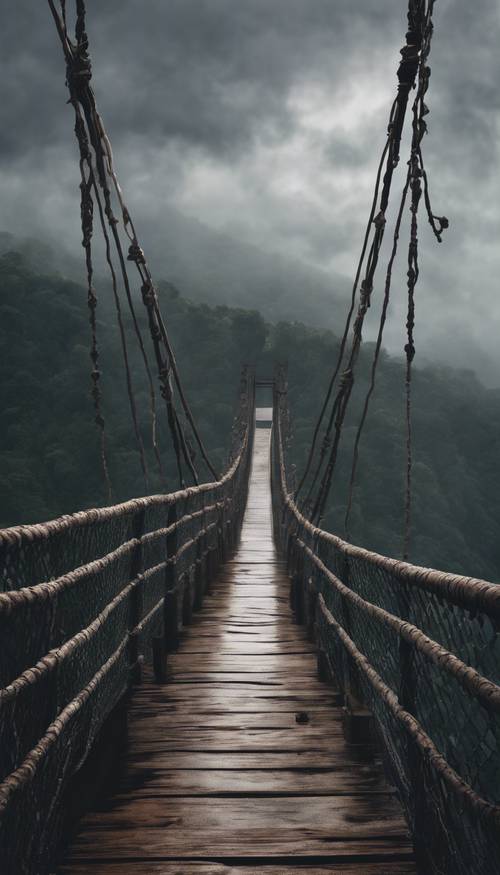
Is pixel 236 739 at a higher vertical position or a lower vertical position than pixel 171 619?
lower

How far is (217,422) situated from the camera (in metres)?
56.3

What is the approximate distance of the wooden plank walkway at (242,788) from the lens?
1795 mm

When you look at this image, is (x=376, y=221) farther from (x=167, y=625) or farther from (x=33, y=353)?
(x=33, y=353)

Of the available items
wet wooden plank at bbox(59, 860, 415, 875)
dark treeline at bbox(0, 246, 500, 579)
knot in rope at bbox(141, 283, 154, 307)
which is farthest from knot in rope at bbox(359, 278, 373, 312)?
dark treeline at bbox(0, 246, 500, 579)

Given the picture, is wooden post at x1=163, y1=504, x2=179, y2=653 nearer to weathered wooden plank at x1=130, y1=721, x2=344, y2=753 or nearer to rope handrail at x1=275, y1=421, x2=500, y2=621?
weathered wooden plank at x1=130, y1=721, x2=344, y2=753

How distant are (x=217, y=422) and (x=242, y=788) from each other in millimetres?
54234

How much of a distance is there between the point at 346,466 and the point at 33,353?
2670 cm

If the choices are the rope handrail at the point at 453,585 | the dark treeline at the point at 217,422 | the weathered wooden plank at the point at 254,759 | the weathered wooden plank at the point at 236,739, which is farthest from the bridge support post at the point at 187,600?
Result: the dark treeline at the point at 217,422

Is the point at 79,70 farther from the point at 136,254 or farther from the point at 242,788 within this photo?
the point at 242,788

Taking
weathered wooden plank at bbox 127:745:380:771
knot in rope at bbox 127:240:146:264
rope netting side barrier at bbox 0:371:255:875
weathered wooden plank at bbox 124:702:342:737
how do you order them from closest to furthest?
rope netting side barrier at bbox 0:371:255:875, weathered wooden plank at bbox 127:745:380:771, weathered wooden plank at bbox 124:702:342:737, knot in rope at bbox 127:240:146:264

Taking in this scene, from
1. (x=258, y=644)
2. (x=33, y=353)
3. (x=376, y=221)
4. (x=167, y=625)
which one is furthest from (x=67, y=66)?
(x=33, y=353)

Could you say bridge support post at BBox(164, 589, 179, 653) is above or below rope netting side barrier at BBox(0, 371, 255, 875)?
below

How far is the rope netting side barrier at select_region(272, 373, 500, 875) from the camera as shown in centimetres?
125

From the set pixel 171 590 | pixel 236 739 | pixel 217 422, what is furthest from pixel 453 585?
pixel 217 422
